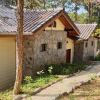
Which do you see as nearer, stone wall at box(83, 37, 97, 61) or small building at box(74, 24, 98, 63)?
small building at box(74, 24, 98, 63)

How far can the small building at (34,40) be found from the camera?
53.0 ft

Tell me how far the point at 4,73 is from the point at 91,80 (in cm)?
479

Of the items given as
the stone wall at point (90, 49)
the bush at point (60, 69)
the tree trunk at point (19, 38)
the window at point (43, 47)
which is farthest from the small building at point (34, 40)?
the stone wall at point (90, 49)

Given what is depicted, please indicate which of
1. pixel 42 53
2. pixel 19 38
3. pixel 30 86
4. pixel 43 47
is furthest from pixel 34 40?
pixel 19 38

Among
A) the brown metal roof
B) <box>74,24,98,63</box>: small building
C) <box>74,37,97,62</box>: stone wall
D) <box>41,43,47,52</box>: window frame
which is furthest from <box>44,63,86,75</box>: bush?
<box>74,37,97,62</box>: stone wall

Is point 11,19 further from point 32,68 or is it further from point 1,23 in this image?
point 32,68

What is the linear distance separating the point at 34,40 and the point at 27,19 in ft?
6.73

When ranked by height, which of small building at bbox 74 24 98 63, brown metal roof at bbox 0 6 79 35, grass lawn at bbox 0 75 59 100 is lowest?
grass lawn at bbox 0 75 59 100

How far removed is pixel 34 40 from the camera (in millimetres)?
17359

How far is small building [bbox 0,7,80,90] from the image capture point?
636 inches

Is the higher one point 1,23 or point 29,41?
point 1,23

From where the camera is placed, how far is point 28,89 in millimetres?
12859

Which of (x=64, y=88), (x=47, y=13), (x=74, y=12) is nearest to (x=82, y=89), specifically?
(x=64, y=88)

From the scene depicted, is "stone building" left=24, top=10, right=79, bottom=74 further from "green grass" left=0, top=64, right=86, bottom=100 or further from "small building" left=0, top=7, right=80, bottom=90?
"green grass" left=0, top=64, right=86, bottom=100
